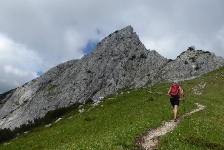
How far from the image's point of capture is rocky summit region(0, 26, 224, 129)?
116062mm

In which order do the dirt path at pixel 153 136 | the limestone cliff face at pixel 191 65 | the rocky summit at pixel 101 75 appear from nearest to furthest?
the dirt path at pixel 153 136
the limestone cliff face at pixel 191 65
the rocky summit at pixel 101 75

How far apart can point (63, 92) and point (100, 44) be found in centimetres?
3961

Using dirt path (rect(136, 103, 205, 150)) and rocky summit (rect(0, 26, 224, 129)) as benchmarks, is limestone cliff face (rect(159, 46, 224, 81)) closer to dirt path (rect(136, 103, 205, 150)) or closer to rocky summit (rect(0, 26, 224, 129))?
rocky summit (rect(0, 26, 224, 129))

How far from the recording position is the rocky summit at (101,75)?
116 m

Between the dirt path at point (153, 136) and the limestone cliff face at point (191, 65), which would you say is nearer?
the dirt path at point (153, 136)

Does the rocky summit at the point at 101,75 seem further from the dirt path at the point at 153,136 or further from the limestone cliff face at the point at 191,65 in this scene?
the dirt path at the point at 153,136

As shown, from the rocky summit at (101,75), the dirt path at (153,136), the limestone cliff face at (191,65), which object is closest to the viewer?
the dirt path at (153,136)

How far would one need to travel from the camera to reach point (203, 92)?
5169 cm

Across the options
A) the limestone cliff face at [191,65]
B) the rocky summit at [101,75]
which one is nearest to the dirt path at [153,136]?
the limestone cliff face at [191,65]

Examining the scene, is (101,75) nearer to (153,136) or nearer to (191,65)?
(191,65)

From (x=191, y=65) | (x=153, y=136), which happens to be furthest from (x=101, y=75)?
(x=153, y=136)

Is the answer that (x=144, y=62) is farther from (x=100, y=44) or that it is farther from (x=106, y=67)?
(x=100, y=44)

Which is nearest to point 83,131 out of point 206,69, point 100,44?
point 206,69

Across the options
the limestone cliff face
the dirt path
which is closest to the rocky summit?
the limestone cliff face
